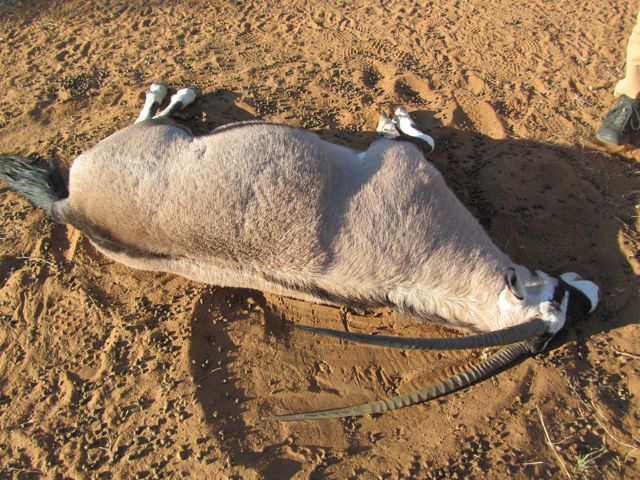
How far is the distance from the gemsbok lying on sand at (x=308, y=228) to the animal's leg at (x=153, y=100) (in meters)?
1.35

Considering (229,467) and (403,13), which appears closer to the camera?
(229,467)

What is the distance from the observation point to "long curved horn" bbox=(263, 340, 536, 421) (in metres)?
3.16

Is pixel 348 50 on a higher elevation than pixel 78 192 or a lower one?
higher

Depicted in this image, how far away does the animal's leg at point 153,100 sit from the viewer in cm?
547

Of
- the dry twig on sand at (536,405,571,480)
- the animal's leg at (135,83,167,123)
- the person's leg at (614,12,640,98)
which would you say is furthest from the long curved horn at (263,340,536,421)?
the animal's leg at (135,83,167,123)

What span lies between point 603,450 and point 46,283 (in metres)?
5.40

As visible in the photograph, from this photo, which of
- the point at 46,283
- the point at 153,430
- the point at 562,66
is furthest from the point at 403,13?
the point at 153,430

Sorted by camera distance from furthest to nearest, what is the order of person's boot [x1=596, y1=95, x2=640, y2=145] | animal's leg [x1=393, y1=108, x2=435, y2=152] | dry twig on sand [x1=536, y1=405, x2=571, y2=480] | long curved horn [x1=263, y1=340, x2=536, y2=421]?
person's boot [x1=596, y1=95, x2=640, y2=145] → animal's leg [x1=393, y1=108, x2=435, y2=152] → dry twig on sand [x1=536, y1=405, x2=571, y2=480] → long curved horn [x1=263, y1=340, x2=536, y2=421]

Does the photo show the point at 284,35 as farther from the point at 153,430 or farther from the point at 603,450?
the point at 603,450

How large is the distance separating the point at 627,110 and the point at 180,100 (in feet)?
17.6

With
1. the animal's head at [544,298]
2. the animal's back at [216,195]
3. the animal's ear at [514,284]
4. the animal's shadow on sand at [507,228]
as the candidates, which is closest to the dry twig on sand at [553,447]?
the animal's shadow on sand at [507,228]

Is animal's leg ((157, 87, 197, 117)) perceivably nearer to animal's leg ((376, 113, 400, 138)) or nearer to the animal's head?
animal's leg ((376, 113, 400, 138))

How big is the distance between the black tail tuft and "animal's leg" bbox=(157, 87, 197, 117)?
146cm

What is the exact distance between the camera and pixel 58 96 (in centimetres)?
609
